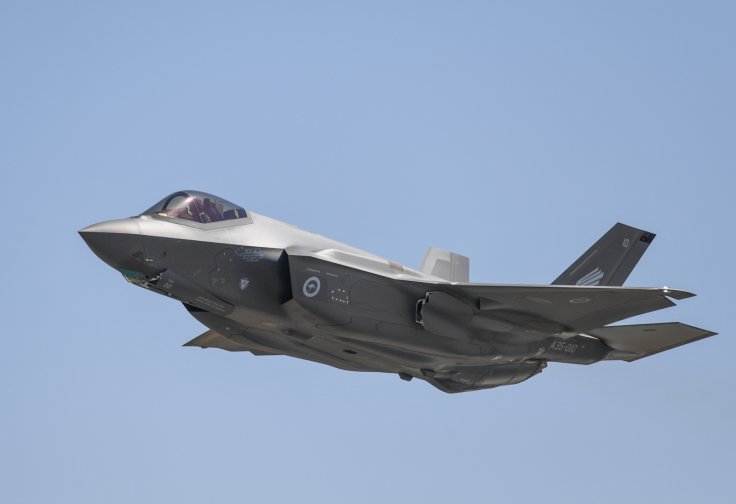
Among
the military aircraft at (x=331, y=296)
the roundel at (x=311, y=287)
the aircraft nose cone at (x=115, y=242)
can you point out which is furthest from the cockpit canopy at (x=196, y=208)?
the roundel at (x=311, y=287)

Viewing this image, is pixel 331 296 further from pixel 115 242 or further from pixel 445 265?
pixel 445 265

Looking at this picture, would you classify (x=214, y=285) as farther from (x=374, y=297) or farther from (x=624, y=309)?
(x=624, y=309)

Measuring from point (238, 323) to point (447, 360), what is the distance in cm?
508

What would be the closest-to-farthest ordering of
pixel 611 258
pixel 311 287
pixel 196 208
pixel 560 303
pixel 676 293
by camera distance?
pixel 676 293, pixel 311 287, pixel 196 208, pixel 560 303, pixel 611 258

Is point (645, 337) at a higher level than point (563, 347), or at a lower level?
higher

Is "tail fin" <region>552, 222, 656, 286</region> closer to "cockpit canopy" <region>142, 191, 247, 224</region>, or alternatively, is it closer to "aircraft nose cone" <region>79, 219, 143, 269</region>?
"cockpit canopy" <region>142, 191, 247, 224</region>

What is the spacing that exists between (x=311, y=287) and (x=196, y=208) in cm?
323


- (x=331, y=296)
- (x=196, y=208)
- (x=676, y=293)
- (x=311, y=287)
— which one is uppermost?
(x=196, y=208)

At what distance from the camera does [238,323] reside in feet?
99.8

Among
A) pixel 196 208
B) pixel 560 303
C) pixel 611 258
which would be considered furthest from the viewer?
pixel 611 258

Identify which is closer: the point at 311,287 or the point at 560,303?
the point at 311,287

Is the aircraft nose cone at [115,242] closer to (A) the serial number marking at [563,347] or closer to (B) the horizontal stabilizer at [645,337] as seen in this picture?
(A) the serial number marking at [563,347]

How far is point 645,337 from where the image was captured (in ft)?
105

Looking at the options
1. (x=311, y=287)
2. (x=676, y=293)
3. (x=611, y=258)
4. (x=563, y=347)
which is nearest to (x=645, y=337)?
(x=563, y=347)
